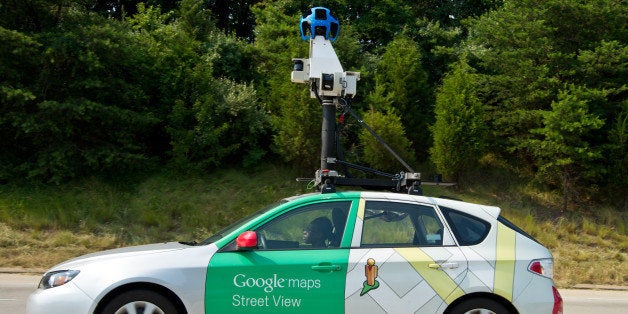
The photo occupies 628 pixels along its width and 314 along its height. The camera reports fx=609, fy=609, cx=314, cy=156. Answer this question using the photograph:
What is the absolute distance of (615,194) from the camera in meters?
17.6

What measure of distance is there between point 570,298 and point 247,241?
293 inches

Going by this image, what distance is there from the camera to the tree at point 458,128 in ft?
55.6

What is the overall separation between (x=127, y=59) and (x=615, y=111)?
553 inches

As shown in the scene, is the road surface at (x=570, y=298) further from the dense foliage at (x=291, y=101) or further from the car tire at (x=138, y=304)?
the dense foliage at (x=291, y=101)

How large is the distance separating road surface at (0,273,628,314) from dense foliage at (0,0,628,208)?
5.39m

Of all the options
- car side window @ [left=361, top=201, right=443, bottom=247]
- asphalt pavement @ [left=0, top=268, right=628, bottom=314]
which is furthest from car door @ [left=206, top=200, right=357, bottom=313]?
asphalt pavement @ [left=0, top=268, right=628, bottom=314]

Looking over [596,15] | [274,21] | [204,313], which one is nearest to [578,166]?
[596,15]

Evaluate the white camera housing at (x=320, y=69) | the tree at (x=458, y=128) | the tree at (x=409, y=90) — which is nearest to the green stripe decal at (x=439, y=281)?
the white camera housing at (x=320, y=69)

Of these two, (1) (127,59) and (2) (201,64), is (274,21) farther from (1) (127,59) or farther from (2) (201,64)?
(1) (127,59)

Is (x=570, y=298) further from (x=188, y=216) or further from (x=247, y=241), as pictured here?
(x=188, y=216)

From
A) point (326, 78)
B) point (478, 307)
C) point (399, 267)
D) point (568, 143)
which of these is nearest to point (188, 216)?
point (326, 78)

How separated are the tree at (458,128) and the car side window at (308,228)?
11508 mm

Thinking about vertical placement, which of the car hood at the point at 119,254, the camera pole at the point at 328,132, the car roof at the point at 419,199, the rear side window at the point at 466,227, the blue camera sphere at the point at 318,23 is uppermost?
the blue camera sphere at the point at 318,23

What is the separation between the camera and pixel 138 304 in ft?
18.2
